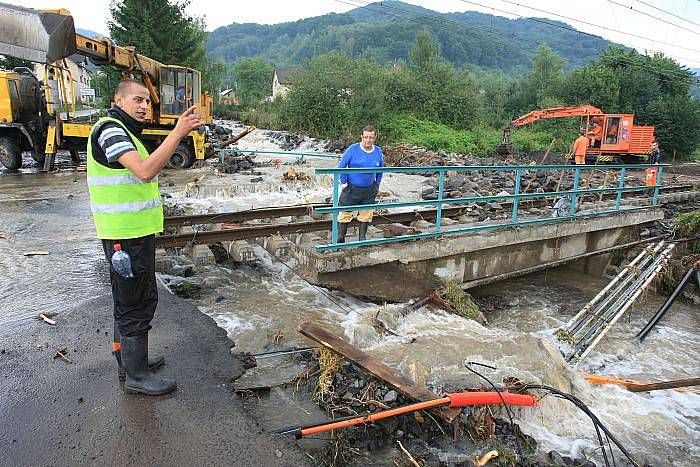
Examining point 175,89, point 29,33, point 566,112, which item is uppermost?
point 566,112

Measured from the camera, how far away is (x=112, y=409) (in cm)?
327

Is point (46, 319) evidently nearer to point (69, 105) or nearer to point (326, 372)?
point (326, 372)

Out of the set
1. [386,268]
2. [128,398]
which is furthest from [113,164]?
[386,268]

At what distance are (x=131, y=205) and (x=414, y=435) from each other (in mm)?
2642

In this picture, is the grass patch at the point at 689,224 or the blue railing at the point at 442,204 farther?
the grass patch at the point at 689,224

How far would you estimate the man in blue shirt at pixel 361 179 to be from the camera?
6445 mm

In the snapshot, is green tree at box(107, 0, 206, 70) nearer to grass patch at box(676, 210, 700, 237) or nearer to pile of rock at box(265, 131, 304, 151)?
pile of rock at box(265, 131, 304, 151)

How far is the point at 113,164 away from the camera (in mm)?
3043

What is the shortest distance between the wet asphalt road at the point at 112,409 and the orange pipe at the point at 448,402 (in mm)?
315

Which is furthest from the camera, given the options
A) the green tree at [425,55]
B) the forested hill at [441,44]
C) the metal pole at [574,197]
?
the forested hill at [441,44]

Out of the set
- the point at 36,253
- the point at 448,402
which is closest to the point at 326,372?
the point at 448,402

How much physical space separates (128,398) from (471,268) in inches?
215

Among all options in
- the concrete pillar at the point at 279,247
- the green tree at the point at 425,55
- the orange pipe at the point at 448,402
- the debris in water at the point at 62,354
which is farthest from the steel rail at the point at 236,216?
the green tree at the point at 425,55

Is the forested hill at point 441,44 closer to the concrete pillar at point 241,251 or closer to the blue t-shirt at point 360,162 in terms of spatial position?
the concrete pillar at point 241,251
